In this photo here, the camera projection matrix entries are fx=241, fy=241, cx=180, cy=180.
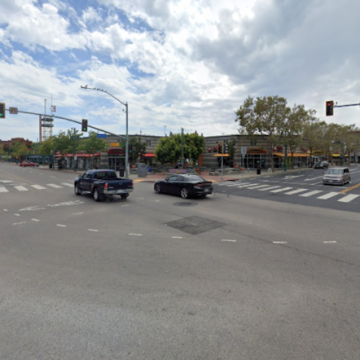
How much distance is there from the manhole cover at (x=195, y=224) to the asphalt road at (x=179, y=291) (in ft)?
0.22

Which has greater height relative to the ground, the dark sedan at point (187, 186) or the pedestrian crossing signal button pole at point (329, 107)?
the pedestrian crossing signal button pole at point (329, 107)

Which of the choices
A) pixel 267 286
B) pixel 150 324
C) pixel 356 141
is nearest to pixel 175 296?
pixel 150 324

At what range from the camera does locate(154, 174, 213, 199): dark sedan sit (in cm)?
1371

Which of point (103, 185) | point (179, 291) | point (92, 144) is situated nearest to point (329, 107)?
point (103, 185)

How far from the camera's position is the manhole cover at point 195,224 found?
25.1 ft

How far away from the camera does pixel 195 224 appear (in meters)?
8.36

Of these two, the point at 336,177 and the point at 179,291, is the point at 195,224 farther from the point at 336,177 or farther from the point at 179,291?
the point at 336,177

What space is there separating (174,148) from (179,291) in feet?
110

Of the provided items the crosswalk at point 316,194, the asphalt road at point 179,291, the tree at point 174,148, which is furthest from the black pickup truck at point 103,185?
the tree at point 174,148

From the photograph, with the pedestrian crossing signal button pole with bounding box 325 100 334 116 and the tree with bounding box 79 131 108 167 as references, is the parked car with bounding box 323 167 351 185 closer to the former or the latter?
the pedestrian crossing signal button pole with bounding box 325 100 334 116

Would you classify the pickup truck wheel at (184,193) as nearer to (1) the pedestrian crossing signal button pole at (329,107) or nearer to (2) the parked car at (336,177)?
(1) the pedestrian crossing signal button pole at (329,107)

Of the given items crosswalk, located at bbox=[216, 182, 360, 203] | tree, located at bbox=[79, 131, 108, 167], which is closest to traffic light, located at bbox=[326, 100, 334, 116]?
crosswalk, located at bbox=[216, 182, 360, 203]

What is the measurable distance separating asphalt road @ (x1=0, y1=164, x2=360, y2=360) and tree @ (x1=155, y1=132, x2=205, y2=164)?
2938 centimetres

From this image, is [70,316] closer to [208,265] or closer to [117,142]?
[208,265]
